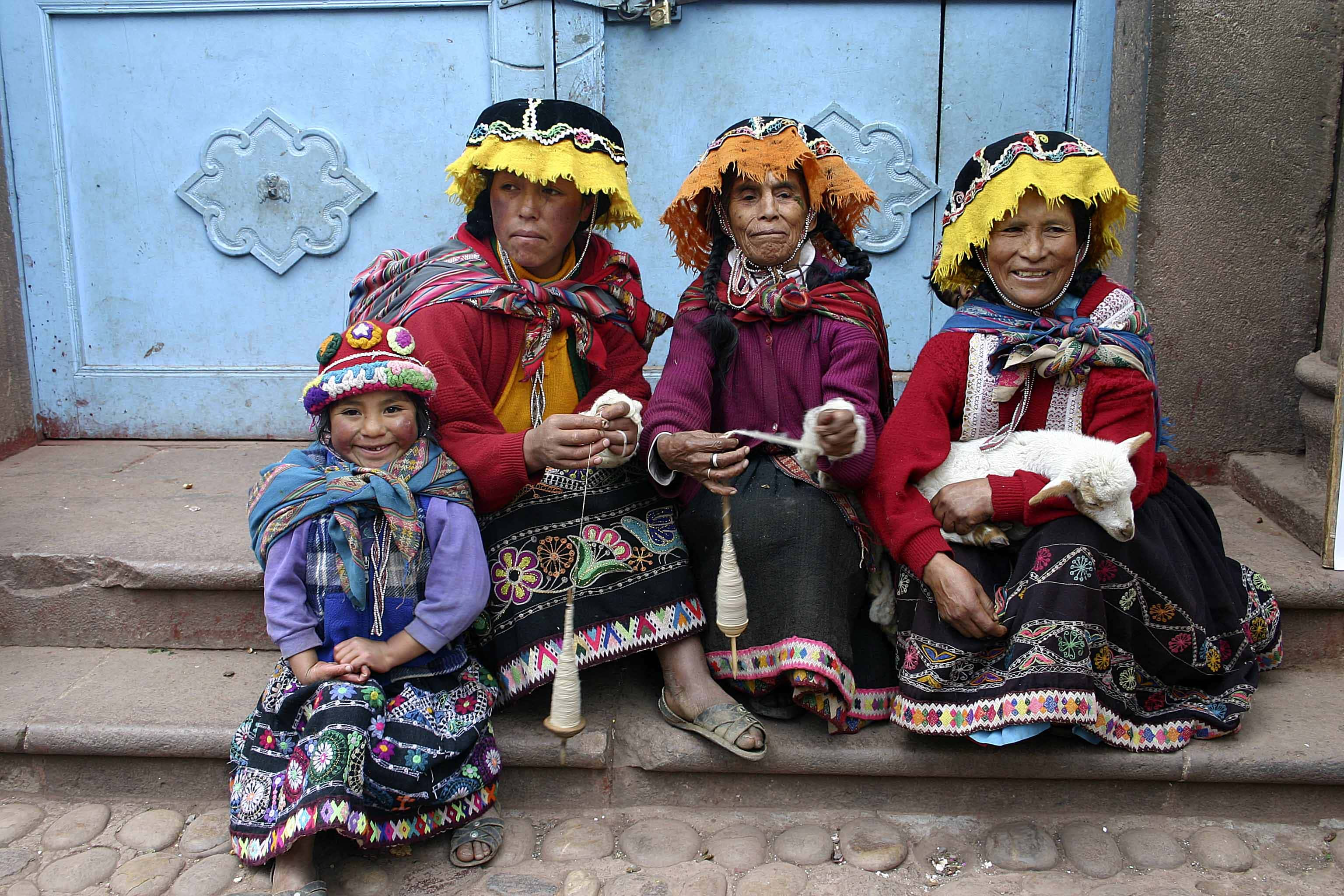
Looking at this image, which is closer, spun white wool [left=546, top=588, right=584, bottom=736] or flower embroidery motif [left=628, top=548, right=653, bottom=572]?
spun white wool [left=546, top=588, right=584, bottom=736]

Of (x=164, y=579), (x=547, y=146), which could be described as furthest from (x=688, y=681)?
(x=164, y=579)

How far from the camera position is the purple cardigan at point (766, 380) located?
2891 millimetres

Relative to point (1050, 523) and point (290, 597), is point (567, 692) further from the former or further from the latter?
point (1050, 523)

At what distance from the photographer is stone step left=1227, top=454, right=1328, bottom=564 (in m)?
3.32

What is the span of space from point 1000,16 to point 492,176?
2125 millimetres

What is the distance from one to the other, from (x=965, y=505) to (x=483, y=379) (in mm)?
1362

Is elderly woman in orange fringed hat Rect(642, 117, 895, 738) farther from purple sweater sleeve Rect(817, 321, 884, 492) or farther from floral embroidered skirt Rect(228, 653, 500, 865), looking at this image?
floral embroidered skirt Rect(228, 653, 500, 865)

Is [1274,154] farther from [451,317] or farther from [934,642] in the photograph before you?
[451,317]

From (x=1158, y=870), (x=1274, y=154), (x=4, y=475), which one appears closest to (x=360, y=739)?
(x=1158, y=870)

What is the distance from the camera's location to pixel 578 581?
282cm

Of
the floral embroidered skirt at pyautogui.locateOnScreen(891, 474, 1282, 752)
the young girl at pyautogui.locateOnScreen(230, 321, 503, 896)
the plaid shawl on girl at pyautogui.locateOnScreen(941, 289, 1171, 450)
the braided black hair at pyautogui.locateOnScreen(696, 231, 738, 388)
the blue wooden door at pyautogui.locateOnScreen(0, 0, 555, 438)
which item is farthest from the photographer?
the blue wooden door at pyautogui.locateOnScreen(0, 0, 555, 438)

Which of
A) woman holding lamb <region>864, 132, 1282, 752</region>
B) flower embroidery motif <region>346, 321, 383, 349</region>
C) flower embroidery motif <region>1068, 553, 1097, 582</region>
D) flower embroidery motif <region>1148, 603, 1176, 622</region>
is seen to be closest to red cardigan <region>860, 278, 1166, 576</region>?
woman holding lamb <region>864, 132, 1282, 752</region>

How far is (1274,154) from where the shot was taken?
365cm

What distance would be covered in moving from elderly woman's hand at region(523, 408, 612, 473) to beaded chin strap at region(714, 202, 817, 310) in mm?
583
